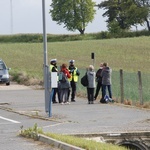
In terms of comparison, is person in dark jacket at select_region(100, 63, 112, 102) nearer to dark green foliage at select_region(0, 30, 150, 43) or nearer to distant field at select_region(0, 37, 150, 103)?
distant field at select_region(0, 37, 150, 103)

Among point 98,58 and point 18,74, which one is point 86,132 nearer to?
point 18,74

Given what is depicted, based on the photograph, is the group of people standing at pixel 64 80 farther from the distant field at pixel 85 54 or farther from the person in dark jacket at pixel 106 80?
the distant field at pixel 85 54

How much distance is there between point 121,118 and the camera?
1936 centimetres

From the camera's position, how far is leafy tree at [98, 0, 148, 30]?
4323 inches

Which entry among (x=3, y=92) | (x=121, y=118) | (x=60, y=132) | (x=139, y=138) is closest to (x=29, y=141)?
(x=60, y=132)

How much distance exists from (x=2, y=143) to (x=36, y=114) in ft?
23.2

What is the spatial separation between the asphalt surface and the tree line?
81.8m

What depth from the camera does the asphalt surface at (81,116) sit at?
1664 cm

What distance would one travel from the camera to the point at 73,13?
124 m

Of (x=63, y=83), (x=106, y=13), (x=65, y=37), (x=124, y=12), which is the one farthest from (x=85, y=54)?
(x=106, y=13)

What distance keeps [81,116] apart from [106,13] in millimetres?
103924

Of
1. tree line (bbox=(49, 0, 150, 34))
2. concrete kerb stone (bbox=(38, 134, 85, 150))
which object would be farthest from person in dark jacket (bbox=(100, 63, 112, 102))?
tree line (bbox=(49, 0, 150, 34))

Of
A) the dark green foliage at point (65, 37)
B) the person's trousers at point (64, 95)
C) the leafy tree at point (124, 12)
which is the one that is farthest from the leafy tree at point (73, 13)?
the person's trousers at point (64, 95)

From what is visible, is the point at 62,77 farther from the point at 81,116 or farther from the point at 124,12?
the point at 124,12
